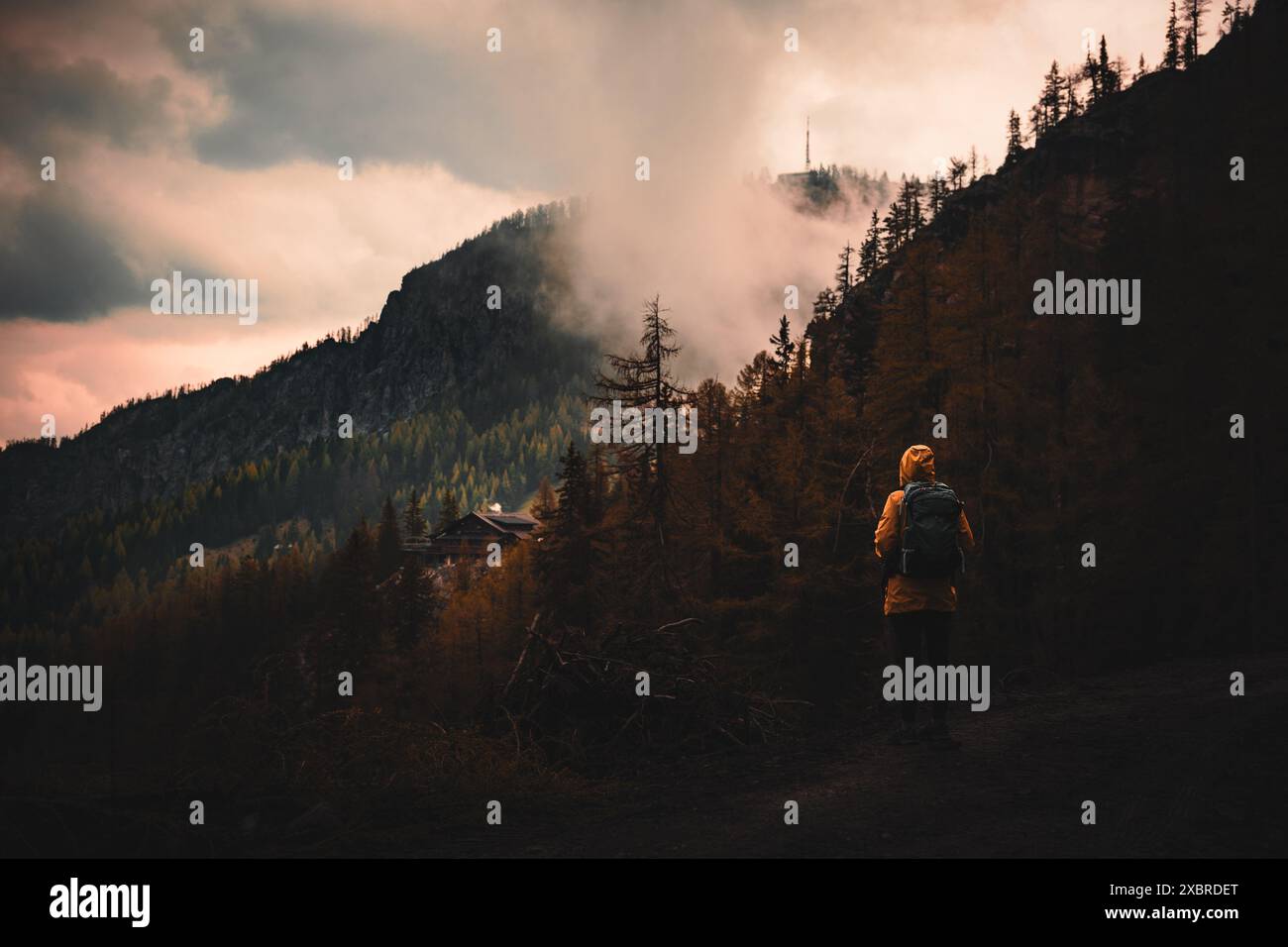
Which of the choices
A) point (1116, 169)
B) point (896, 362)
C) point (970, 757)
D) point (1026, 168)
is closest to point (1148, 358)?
point (896, 362)

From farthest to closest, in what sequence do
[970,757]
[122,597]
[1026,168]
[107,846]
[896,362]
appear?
[122,597], [1026,168], [896,362], [970,757], [107,846]

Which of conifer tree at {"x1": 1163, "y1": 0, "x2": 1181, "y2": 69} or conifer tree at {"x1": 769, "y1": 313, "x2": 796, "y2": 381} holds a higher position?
conifer tree at {"x1": 1163, "y1": 0, "x2": 1181, "y2": 69}

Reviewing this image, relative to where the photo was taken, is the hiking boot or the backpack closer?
the backpack

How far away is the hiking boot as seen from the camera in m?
7.97

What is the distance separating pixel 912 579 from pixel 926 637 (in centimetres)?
59

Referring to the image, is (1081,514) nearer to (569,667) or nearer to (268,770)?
(569,667)

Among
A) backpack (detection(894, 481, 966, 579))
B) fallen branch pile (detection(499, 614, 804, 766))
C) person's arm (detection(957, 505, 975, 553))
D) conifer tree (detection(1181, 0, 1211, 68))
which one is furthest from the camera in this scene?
conifer tree (detection(1181, 0, 1211, 68))

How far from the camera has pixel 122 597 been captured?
18075 centimetres

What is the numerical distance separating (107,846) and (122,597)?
21188 centimetres

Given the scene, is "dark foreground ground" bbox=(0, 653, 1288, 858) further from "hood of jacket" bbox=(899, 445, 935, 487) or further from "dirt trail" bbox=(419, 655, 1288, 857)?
"hood of jacket" bbox=(899, 445, 935, 487)

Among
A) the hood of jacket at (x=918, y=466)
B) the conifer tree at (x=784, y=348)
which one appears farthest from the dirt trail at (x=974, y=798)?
the conifer tree at (x=784, y=348)

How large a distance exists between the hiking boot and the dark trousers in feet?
1.01

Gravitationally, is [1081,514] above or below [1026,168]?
below

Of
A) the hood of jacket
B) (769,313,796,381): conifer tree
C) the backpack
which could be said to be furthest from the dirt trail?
(769,313,796,381): conifer tree
